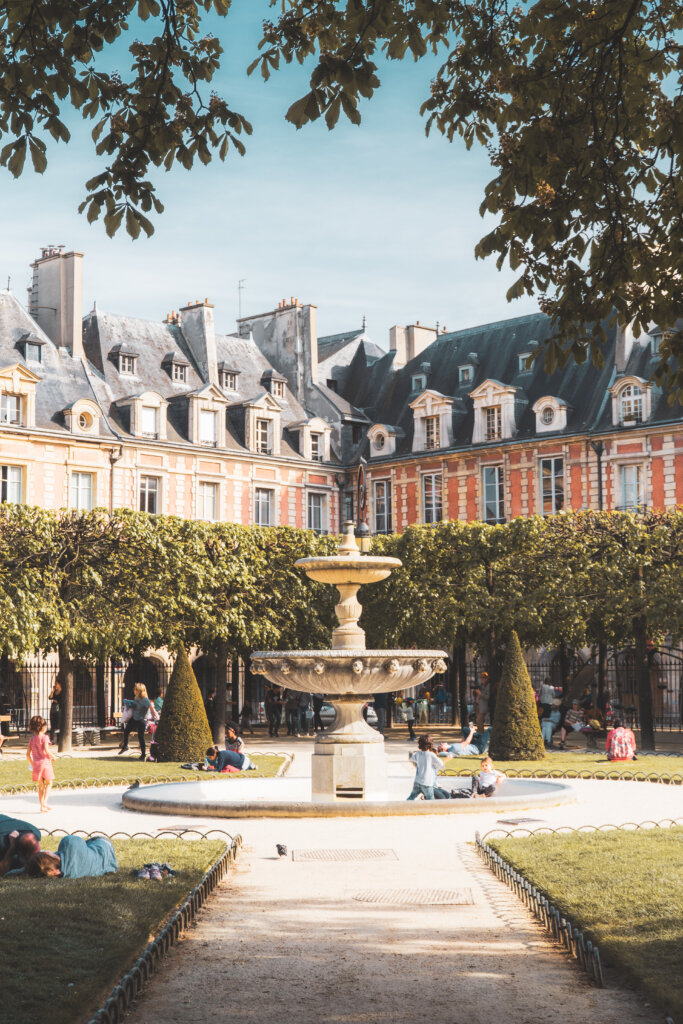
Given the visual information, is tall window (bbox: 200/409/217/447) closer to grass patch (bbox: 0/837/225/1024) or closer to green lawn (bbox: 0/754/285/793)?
green lawn (bbox: 0/754/285/793)

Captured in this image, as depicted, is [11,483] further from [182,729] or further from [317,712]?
[182,729]

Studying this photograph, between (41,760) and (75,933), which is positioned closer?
(75,933)

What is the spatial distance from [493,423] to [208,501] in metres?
9.57

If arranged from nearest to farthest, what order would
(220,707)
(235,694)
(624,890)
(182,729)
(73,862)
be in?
1. (624,890)
2. (73,862)
3. (182,729)
4. (220,707)
5. (235,694)

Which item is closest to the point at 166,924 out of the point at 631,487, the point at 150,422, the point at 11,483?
the point at 11,483

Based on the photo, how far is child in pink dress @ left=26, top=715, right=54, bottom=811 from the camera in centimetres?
1521

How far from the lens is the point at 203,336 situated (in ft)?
142

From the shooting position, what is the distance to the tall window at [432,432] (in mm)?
44062

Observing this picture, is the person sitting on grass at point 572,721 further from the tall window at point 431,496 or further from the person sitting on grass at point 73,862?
the person sitting on grass at point 73,862

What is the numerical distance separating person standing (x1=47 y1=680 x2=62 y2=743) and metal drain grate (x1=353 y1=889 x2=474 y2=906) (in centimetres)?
1862

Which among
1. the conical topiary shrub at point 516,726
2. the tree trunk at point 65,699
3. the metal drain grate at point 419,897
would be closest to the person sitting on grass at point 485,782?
the metal drain grate at point 419,897

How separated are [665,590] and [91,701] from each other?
60.2 feet

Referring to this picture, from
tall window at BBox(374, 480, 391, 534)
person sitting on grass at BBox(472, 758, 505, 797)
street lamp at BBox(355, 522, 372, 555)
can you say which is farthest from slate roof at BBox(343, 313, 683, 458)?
person sitting on grass at BBox(472, 758, 505, 797)

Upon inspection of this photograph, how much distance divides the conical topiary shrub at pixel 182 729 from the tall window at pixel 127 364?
67.3 ft
